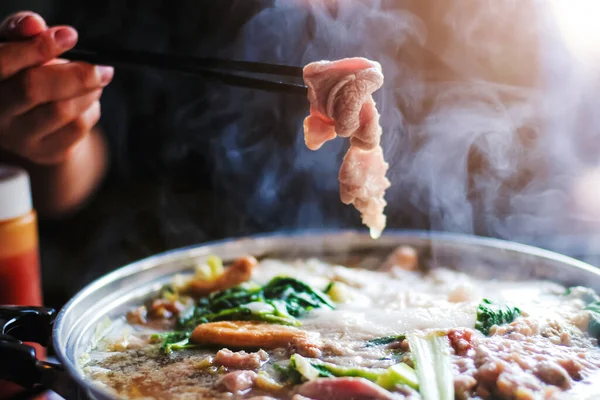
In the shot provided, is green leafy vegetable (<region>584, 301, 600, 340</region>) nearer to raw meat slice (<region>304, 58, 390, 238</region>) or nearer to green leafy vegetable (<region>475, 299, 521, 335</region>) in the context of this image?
green leafy vegetable (<region>475, 299, 521, 335</region>)

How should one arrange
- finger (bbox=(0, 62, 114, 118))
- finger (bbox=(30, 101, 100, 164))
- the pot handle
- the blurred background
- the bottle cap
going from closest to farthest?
1. the pot handle
2. finger (bbox=(0, 62, 114, 118))
3. the bottle cap
4. finger (bbox=(30, 101, 100, 164))
5. the blurred background

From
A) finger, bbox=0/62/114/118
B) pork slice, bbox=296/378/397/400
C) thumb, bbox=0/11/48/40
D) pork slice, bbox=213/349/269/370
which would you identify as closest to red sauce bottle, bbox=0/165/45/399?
finger, bbox=0/62/114/118

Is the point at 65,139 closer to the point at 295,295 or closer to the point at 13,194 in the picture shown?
the point at 13,194

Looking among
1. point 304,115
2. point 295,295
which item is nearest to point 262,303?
point 295,295

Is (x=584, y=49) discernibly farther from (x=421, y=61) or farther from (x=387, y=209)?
(x=387, y=209)

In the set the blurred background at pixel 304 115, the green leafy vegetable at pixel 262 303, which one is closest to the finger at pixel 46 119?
the green leafy vegetable at pixel 262 303

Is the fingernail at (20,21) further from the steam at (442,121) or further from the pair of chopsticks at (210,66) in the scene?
the steam at (442,121)
